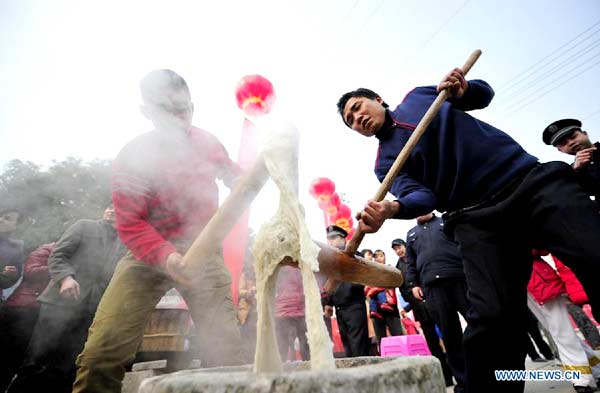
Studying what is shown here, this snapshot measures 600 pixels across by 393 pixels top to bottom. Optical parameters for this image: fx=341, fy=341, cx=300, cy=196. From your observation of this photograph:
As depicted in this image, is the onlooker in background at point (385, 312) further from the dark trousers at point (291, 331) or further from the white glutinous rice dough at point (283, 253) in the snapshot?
the white glutinous rice dough at point (283, 253)

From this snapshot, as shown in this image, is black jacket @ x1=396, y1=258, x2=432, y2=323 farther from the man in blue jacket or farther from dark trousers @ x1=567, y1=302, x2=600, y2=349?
the man in blue jacket

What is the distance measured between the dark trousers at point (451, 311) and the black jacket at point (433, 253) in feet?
0.38

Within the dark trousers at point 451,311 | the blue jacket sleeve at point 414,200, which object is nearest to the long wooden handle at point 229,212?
the blue jacket sleeve at point 414,200

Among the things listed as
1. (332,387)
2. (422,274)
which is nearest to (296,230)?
(332,387)

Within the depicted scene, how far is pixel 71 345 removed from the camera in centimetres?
407

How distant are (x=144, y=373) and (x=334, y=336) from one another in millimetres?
5261

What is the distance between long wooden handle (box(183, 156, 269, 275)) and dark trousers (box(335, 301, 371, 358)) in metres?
4.20

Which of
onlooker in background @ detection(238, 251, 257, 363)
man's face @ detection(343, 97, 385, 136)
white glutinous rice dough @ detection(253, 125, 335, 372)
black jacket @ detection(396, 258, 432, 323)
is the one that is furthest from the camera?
onlooker in background @ detection(238, 251, 257, 363)

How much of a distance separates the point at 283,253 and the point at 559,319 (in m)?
3.95

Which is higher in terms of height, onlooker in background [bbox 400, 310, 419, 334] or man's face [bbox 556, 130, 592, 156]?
man's face [bbox 556, 130, 592, 156]

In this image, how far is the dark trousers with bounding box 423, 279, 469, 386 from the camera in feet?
12.8

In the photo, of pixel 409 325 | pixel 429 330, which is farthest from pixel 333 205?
pixel 429 330

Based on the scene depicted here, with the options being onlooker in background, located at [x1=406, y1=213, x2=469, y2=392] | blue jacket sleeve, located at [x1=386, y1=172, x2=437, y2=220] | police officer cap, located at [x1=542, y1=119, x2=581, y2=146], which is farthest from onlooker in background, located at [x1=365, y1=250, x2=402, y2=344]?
blue jacket sleeve, located at [x1=386, y1=172, x2=437, y2=220]

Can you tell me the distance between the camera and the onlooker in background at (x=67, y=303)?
3867mm
